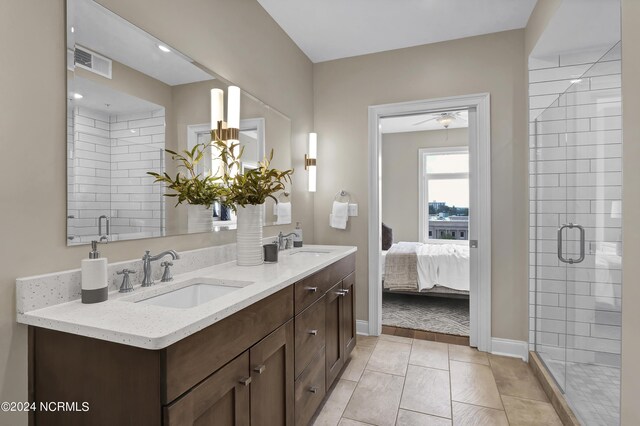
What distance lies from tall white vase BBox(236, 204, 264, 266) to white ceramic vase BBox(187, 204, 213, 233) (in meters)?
0.18

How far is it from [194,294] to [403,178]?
5240mm

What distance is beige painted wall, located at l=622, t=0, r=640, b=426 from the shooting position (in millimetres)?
1103

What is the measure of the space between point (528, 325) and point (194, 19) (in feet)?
10.1

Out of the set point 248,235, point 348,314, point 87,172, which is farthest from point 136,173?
point 348,314

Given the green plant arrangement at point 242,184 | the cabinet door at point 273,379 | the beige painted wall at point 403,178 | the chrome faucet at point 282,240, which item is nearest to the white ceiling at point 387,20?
the green plant arrangement at point 242,184

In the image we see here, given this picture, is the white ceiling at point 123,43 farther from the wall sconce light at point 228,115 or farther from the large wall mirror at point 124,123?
the wall sconce light at point 228,115

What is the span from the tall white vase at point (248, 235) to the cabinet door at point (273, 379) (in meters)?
0.46

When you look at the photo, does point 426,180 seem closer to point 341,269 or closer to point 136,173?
point 341,269

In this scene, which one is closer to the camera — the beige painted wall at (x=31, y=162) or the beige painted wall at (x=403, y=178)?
the beige painted wall at (x=31, y=162)

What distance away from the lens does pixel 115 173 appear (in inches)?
52.1

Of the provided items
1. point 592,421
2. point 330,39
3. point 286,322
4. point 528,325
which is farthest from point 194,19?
point 528,325

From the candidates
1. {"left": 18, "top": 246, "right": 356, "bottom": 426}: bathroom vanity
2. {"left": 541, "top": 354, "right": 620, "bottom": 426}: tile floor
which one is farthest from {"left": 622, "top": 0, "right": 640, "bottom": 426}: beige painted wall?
{"left": 18, "top": 246, "right": 356, "bottom": 426}: bathroom vanity

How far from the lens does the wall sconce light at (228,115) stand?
1.86 meters

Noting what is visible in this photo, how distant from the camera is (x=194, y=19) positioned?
175cm
